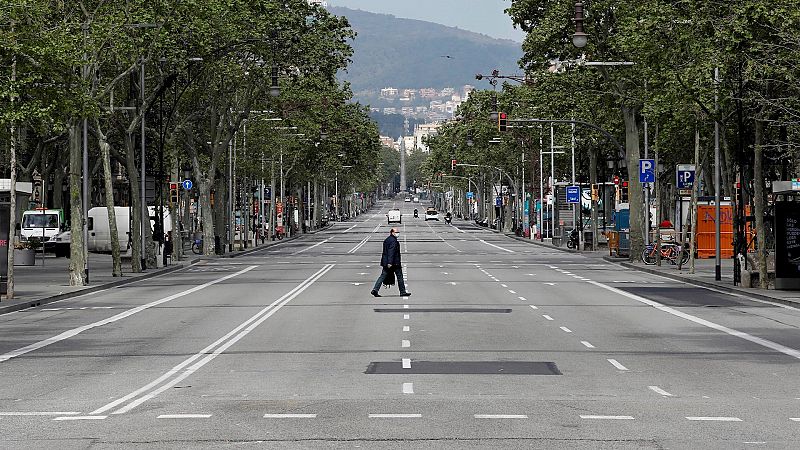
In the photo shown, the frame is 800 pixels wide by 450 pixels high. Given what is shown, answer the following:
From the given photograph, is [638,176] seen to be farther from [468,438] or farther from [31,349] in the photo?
[468,438]

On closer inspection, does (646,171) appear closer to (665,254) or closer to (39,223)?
(665,254)

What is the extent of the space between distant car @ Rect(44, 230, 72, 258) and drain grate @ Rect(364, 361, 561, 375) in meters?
55.2

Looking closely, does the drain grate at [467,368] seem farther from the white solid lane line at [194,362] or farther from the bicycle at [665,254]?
the bicycle at [665,254]

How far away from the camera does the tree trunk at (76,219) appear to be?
140ft

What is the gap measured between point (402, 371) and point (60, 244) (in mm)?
56661

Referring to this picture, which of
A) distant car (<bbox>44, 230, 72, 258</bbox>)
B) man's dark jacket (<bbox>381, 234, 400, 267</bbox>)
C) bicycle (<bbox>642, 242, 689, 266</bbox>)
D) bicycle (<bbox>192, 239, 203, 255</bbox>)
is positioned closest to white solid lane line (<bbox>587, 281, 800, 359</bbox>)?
man's dark jacket (<bbox>381, 234, 400, 267</bbox>)

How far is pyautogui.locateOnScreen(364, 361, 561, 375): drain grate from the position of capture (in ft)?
61.1

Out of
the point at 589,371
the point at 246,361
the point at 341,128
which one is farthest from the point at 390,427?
the point at 341,128

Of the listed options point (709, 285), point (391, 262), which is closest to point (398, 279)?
point (391, 262)

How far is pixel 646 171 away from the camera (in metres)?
58.0

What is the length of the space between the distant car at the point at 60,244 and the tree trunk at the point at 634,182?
1133 inches

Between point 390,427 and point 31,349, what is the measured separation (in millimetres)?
11064

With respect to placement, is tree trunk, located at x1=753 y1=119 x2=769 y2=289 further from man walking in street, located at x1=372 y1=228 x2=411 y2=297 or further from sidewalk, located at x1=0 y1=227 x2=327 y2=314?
sidewalk, located at x1=0 y1=227 x2=327 y2=314

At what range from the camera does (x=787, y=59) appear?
117 feet
